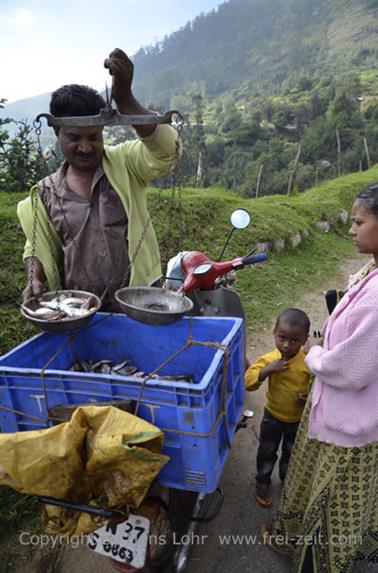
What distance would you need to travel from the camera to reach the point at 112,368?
2141mm

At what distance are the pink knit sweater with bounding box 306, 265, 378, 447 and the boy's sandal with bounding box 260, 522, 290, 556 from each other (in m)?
0.97

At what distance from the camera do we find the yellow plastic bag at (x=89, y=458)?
1.28 m

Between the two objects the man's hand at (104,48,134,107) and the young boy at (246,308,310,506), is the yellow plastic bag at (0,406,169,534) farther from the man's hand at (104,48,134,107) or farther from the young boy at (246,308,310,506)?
the man's hand at (104,48,134,107)

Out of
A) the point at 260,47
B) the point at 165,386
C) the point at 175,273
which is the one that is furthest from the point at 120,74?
the point at 260,47

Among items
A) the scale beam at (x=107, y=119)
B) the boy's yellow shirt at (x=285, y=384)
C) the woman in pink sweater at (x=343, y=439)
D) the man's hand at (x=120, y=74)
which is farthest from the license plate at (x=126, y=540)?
the man's hand at (x=120, y=74)

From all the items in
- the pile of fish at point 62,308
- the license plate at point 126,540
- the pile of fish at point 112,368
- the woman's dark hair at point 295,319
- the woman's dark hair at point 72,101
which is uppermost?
the woman's dark hair at point 72,101

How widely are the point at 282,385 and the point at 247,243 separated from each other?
Result: 4877mm

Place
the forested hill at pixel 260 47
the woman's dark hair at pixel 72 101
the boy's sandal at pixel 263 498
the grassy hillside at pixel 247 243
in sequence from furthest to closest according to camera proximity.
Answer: the forested hill at pixel 260 47
the grassy hillside at pixel 247 243
the boy's sandal at pixel 263 498
the woman's dark hair at pixel 72 101

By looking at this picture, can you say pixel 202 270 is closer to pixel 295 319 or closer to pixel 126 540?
pixel 295 319

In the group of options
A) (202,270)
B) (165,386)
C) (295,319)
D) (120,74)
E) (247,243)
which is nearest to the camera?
(165,386)

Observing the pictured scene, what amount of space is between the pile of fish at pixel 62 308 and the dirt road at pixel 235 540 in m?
1.57

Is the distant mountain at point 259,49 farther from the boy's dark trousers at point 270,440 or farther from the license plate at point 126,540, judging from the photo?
the license plate at point 126,540

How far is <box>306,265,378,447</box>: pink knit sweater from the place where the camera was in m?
1.63

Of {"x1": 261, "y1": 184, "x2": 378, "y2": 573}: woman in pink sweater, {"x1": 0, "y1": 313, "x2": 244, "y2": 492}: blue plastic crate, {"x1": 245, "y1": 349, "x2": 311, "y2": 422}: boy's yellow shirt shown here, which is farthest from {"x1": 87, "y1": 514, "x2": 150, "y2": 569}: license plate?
{"x1": 245, "y1": 349, "x2": 311, "y2": 422}: boy's yellow shirt
